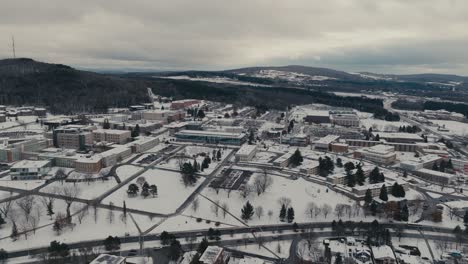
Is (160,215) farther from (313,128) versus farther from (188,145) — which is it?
(313,128)

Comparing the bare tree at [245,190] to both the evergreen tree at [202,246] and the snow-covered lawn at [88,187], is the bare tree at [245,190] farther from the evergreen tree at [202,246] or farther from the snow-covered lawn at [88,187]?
the snow-covered lawn at [88,187]

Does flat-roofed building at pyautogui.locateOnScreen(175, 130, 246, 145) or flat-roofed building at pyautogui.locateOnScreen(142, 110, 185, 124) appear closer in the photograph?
flat-roofed building at pyautogui.locateOnScreen(175, 130, 246, 145)

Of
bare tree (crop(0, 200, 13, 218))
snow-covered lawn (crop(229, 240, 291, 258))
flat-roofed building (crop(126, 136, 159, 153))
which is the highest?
flat-roofed building (crop(126, 136, 159, 153))

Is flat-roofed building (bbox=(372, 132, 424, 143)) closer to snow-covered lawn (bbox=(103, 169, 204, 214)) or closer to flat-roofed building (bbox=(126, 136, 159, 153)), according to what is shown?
snow-covered lawn (bbox=(103, 169, 204, 214))

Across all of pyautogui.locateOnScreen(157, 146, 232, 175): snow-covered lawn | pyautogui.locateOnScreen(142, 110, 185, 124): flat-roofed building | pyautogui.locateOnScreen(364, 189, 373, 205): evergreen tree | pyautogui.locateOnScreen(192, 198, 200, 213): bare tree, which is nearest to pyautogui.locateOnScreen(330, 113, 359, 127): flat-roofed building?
pyautogui.locateOnScreen(157, 146, 232, 175): snow-covered lawn

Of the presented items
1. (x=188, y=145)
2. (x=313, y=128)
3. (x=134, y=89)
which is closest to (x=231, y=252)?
(x=188, y=145)

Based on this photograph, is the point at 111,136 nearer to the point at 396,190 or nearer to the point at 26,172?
the point at 26,172
